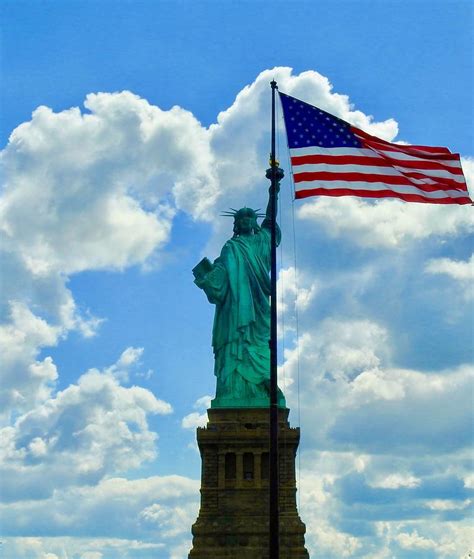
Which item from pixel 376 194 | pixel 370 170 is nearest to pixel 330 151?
pixel 370 170

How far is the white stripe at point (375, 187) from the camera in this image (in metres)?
23.0

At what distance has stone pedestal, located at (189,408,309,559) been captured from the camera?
4341 centimetres

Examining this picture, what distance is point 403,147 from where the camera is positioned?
24.5 m

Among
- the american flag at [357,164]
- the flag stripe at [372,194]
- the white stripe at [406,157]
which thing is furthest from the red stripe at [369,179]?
the white stripe at [406,157]

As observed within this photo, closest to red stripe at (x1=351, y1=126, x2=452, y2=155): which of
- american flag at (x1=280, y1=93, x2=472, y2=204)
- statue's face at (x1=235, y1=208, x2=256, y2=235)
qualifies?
american flag at (x1=280, y1=93, x2=472, y2=204)

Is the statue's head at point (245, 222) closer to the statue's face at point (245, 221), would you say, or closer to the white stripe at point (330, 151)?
the statue's face at point (245, 221)

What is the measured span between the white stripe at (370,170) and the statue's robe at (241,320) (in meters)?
24.1

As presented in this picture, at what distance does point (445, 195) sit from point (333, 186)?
10.7ft

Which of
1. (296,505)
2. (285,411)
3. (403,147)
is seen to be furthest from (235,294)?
(403,147)

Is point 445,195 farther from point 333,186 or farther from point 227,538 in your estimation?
point 227,538

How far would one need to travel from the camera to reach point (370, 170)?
78.5 feet

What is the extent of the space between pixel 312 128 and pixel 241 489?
2537 centimetres

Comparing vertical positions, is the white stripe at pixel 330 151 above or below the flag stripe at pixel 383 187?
above

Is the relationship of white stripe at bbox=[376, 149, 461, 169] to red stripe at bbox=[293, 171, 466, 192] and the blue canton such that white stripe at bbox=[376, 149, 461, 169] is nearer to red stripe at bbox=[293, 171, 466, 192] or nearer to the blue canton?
red stripe at bbox=[293, 171, 466, 192]
